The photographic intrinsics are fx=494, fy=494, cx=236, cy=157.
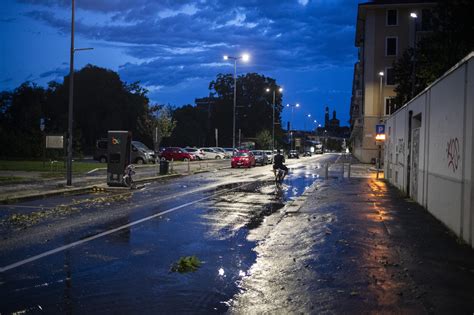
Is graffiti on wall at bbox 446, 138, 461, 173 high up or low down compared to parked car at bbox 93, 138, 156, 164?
up

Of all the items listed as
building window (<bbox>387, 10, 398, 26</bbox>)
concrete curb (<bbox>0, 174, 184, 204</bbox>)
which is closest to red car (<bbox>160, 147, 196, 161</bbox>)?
building window (<bbox>387, 10, 398, 26</bbox>)

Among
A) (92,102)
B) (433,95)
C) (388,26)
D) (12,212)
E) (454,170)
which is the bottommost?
(12,212)

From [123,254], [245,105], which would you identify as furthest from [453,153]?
[245,105]

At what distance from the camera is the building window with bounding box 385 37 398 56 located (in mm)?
58469

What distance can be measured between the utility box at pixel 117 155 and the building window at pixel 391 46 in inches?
1812

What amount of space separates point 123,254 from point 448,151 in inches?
273

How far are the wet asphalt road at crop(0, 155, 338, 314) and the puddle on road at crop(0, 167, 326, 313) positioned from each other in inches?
0.5

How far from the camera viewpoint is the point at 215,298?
5.82 m

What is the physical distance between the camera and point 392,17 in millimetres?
58625

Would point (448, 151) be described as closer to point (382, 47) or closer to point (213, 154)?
point (382, 47)

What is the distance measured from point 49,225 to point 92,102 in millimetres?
70024

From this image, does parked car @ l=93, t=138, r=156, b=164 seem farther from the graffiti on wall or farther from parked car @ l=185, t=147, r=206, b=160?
the graffiti on wall

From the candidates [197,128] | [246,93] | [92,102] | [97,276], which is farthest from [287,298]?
[246,93]

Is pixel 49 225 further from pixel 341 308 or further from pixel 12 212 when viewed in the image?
pixel 341 308
